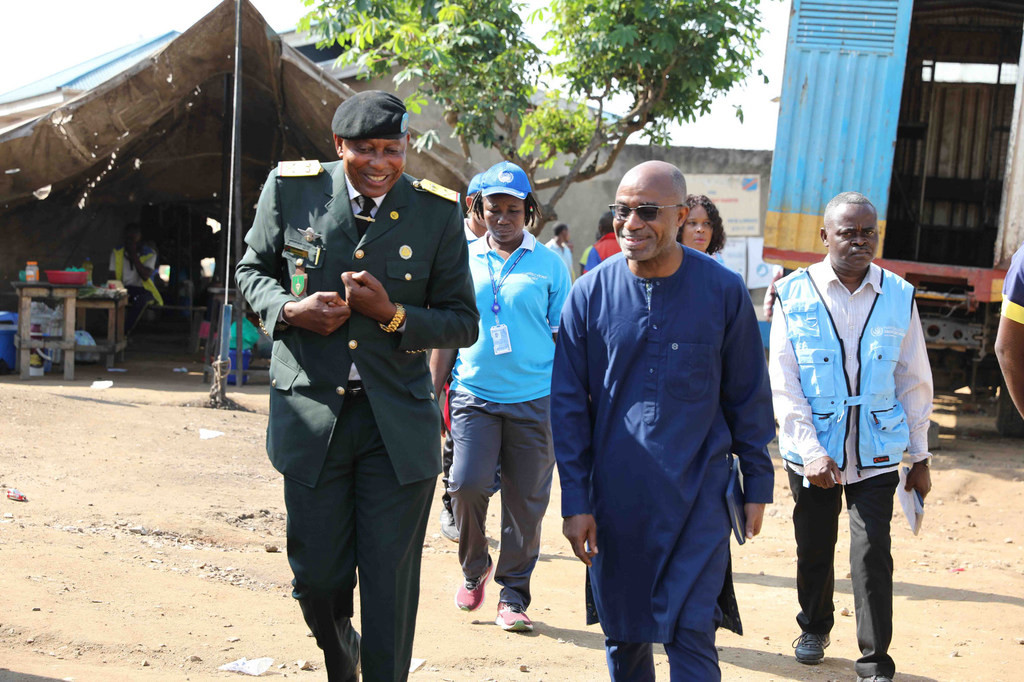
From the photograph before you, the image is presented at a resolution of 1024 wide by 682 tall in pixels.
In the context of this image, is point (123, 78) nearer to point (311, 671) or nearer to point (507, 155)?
point (507, 155)

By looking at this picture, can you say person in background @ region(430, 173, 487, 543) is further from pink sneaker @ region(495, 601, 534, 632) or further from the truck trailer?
the truck trailer

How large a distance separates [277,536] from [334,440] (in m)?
3.13

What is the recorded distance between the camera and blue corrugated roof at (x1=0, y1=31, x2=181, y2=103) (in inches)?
680

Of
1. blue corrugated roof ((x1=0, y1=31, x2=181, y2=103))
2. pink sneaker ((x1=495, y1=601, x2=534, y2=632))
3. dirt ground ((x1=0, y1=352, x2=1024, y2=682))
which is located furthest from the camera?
blue corrugated roof ((x1=0, y1=31, x2=181, y2=103))

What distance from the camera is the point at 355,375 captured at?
3174 millimetres

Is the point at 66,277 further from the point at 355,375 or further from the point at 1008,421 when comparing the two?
the point at 1008,421

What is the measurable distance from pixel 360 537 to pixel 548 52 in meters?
9.12

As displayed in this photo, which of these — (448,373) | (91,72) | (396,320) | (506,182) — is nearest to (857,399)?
(506,182)

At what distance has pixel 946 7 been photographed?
12.6 metres

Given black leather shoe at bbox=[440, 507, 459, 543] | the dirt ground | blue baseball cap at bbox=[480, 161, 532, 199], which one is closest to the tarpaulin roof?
the dirt ground

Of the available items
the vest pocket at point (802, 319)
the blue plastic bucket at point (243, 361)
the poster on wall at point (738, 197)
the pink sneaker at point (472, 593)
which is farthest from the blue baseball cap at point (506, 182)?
the poster on wall at point (738, 197)

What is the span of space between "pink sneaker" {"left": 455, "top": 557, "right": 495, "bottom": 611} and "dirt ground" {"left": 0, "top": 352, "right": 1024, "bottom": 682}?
6 centimetres

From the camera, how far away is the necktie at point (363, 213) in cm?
325

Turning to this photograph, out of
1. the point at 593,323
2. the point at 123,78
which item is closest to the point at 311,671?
the point at 593,323
